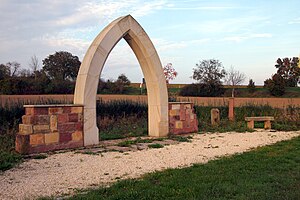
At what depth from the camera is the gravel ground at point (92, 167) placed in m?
5.86

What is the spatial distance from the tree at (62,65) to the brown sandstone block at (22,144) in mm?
24094

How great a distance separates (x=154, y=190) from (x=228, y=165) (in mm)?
2396

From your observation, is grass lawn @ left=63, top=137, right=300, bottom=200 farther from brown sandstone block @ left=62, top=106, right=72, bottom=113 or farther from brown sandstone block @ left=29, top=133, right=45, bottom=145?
brown sandstone block @ left=62, top=106, right=72, bottom=113

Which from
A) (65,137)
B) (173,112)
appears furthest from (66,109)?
(173,112)

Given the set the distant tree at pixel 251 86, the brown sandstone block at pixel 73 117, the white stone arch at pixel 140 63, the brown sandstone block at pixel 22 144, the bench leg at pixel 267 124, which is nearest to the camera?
the brown sandstone block at pixel 22 144

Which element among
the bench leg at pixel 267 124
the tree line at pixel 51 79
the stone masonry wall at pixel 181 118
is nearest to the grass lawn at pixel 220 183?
the stone masonry wall at pixel 181 118

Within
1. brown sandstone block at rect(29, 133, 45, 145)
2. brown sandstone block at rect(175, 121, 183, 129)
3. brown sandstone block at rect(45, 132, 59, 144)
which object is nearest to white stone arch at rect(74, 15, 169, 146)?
brown sandstone block at rect(175, 121, 183, 129)

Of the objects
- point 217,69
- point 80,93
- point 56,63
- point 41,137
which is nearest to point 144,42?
point 80,93

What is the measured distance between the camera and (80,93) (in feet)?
33.9

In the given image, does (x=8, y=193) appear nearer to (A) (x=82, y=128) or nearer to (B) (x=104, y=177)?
(B) (x=104, y=177)

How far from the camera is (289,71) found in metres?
55.1

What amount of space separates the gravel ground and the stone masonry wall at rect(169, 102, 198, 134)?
2.13m

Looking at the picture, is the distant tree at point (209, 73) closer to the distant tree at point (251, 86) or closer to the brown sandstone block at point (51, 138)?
the distant tree at point (251, 86)

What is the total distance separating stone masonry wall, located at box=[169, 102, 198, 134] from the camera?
12987 mm
